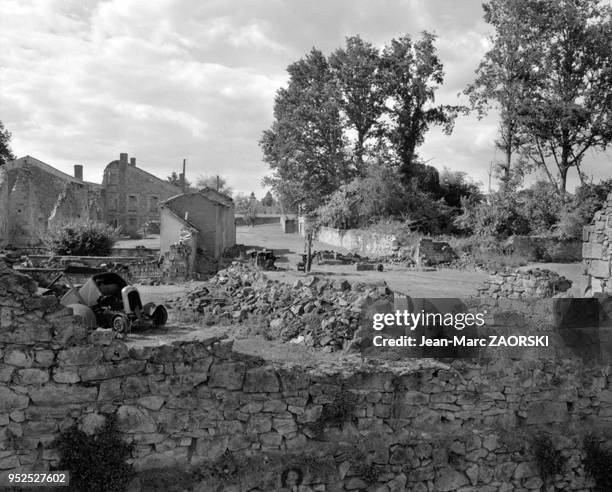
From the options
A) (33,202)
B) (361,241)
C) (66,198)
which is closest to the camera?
(361,241)

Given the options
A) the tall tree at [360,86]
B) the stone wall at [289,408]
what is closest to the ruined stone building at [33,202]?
the tall tree at [360,86]

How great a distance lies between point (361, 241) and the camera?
2833cm

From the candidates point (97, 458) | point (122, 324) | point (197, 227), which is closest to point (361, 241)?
point (197, 227)

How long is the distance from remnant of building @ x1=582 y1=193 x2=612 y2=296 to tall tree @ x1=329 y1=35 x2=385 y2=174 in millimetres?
24192

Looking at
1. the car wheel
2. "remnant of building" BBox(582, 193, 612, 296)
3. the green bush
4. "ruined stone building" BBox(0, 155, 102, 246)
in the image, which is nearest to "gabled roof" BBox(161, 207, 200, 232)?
the green bush

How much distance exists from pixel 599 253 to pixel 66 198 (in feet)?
94.9

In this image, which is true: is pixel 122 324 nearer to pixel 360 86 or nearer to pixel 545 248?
pixel 545 248

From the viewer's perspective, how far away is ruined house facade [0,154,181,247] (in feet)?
100

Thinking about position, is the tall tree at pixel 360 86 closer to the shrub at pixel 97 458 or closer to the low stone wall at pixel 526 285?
the low stone wall at pixel 526 285

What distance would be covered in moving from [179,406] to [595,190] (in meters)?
27.6

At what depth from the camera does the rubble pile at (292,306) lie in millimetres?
9195

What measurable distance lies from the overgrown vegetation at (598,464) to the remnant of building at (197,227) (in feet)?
49.6

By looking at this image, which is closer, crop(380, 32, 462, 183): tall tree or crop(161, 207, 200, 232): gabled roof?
crop(161, 207, 200, 232): gabled roof

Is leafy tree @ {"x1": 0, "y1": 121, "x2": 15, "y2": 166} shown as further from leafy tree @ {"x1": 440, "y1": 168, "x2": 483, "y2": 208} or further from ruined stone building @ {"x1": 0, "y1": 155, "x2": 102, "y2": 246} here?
leafy tree @ {"x1": 440, "y1": 168, "x2": 483, "y2": 208}
